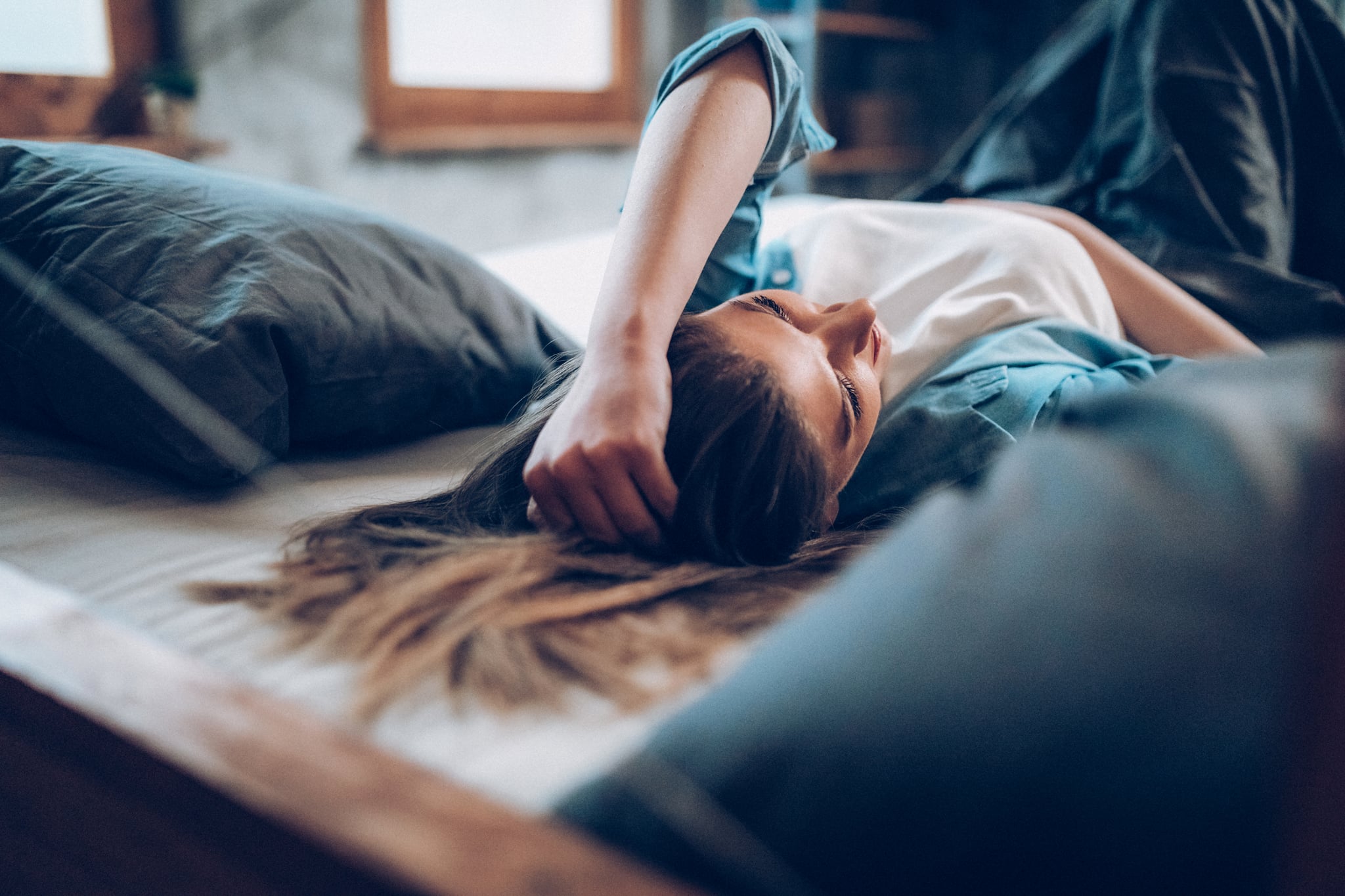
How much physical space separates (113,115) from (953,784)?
2141mm

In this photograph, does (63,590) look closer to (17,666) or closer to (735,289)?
(17,666)

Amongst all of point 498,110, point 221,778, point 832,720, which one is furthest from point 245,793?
point 498,110

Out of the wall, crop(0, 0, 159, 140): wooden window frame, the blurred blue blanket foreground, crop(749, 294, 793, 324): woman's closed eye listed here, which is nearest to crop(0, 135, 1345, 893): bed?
the blurred blue blanket foreground

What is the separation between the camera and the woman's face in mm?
604

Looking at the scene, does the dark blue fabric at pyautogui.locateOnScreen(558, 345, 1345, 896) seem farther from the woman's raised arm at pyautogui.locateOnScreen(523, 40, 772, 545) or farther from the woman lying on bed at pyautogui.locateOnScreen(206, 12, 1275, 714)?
the woman's raised arm at pyautogui.locateOnScreen(523, 40, 772, 545)

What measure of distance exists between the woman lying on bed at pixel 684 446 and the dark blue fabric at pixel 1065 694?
0.39 feet

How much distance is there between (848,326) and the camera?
699 millimetres

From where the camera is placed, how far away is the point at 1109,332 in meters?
1.03

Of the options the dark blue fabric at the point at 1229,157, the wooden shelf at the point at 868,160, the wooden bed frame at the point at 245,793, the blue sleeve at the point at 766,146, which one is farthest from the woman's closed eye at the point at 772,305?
the wooden shelf at the point at 868,160

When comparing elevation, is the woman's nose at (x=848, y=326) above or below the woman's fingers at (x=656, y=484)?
above

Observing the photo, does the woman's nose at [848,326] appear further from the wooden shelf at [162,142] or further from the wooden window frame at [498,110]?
the wooden window frame at [498,110]

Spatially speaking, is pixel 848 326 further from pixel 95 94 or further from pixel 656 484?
pixel 95 94


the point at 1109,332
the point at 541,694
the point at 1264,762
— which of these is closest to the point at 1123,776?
the point at 1264,762

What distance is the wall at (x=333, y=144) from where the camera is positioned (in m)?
1.93
